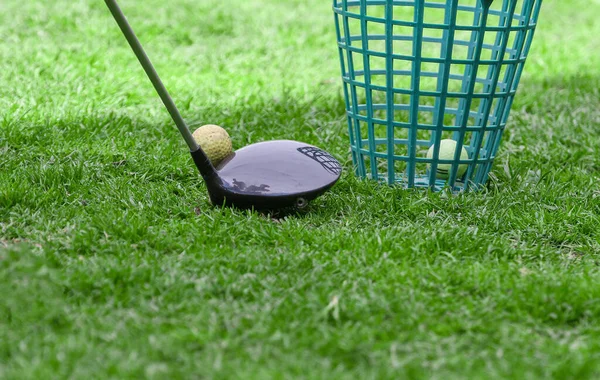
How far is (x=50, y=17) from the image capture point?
4.85 meters

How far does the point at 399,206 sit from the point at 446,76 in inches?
18.6

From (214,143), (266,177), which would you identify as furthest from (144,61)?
(266,177)

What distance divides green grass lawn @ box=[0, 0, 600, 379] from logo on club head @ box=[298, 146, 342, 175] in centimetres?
14

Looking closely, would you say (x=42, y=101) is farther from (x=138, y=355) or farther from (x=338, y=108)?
(x=138, y=355)

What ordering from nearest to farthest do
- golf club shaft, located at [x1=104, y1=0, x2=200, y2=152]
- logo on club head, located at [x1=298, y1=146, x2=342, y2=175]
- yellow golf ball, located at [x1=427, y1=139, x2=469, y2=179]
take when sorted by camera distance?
golf club shaft, located at [x1=104, y1=0, x2=200, y2=152]
logo on club head, located at [x1=298, y1=146, x2=342, y2=175]
yellow golf ball, located at [x1=427, y1=139, x2=469, y2=179]

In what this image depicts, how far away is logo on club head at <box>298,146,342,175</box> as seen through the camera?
2.56 m

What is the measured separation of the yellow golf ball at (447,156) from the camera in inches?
110

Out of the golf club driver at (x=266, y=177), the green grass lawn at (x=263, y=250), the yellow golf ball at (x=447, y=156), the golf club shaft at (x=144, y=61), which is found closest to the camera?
the green grass lawn at (x=263, y=250)

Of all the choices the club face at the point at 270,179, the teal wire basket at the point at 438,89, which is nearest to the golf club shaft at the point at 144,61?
the club face at the point at 270,179

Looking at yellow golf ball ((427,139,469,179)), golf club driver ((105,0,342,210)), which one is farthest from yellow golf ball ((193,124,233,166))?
yellow golf ball ((427,139,469,179))

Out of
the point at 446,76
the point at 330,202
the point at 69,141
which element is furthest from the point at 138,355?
the point at 69,141

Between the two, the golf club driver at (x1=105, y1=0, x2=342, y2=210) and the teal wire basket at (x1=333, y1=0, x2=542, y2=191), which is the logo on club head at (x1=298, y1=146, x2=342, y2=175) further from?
the teal wire basket at (x1=333, y1=0, x2=542, y2=191)

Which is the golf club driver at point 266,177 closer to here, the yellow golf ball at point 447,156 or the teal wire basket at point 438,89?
the teal wire basket at point 438,89

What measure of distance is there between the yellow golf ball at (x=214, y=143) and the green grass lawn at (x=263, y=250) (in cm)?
19
